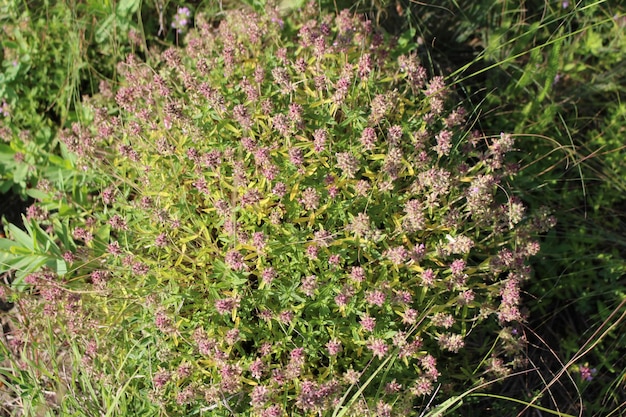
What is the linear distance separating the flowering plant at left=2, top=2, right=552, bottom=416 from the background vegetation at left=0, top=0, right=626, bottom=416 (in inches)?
14.1

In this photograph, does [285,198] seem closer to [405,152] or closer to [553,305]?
[405,152]

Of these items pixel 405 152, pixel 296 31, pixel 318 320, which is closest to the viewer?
pixel 318 320

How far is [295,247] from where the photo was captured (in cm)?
270

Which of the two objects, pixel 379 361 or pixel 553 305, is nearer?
pixel 379 361

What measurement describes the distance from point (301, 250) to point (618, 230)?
7.44ft

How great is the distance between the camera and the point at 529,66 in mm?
3824

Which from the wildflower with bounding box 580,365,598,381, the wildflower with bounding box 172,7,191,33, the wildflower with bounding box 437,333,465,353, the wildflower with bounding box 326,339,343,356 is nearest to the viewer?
the wildflower with bounding box 326,339,343,356

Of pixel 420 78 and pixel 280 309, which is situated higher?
pixel 420 78

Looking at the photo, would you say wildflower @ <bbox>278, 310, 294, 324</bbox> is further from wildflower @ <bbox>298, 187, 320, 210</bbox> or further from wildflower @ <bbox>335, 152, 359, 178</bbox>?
wildflower @ <bbox>335, 152, 359, 178</bbox>

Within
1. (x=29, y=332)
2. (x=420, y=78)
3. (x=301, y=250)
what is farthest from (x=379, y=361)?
(x=29, y=332)

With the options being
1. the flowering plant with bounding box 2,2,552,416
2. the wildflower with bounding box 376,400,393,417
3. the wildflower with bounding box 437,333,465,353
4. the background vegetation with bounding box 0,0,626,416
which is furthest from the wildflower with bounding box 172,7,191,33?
the wildflower with bounding box 376,400,393,417

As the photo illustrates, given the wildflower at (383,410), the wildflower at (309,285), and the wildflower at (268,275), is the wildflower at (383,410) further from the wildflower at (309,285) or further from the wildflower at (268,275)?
the wildflower at (268,275)

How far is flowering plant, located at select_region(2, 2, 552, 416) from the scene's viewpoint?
263cm

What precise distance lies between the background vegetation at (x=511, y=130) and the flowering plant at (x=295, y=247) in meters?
0.36
